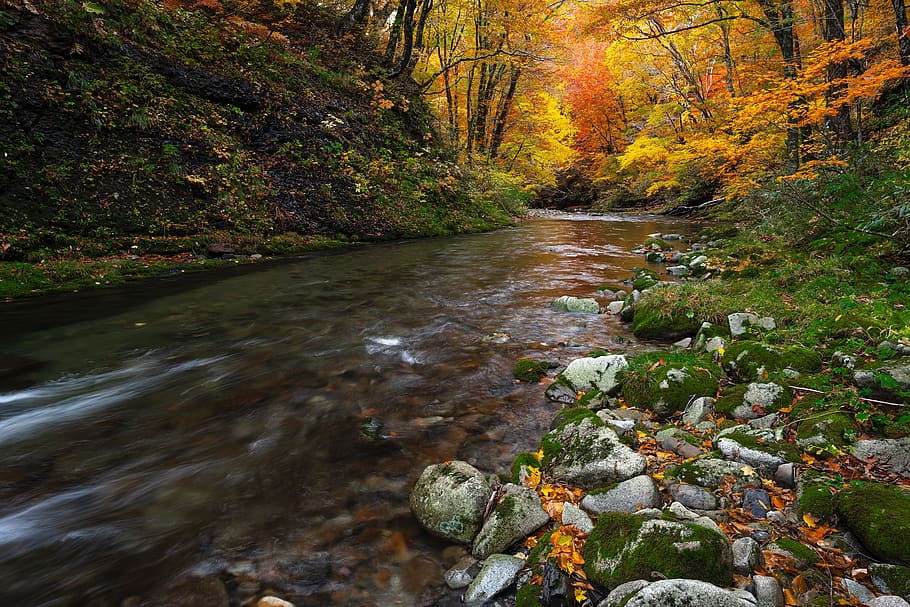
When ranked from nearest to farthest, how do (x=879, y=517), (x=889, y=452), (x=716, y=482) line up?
1. (x=879, y=517)
2. (x=889, y=452)
3. (x=716, y=482)

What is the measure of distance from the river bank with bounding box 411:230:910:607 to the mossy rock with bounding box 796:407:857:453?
1 centimetres

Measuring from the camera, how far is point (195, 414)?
411 centimetres

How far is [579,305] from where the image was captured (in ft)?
23.0

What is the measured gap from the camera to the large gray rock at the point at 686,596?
64.8 inches

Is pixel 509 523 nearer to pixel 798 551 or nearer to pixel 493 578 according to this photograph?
pixel 493 578

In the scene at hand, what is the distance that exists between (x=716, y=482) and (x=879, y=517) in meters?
0.70

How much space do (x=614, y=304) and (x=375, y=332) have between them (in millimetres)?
3748

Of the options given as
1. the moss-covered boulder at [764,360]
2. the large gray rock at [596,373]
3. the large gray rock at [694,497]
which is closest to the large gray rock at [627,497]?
the large gray rock at [694,497]

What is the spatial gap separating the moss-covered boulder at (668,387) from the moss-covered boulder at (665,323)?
168 centimetres

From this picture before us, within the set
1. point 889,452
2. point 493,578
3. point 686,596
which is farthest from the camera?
point 889,452

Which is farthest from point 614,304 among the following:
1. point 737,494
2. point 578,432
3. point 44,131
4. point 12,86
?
point 12,86

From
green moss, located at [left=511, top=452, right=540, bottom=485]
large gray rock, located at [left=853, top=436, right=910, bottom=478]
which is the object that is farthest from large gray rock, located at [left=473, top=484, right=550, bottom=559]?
large gray rock, located at [left=853, top=436, right=910, bottom=478]

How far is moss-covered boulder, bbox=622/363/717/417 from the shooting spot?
3643mm

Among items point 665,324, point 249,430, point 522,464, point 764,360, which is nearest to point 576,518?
point 522,464
